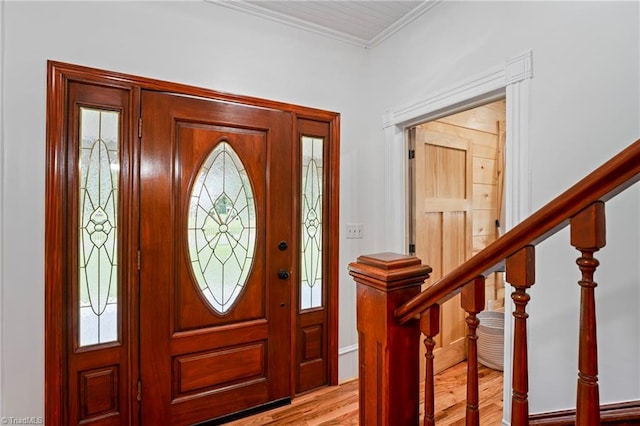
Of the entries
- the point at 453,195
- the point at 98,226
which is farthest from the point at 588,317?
the point at 453,195

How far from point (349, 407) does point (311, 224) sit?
1.27 m

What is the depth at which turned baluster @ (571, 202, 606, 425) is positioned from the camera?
653mm

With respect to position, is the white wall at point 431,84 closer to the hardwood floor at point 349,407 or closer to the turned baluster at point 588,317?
the hardwood floor at point 349,407

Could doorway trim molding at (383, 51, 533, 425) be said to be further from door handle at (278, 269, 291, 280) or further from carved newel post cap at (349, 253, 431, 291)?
door handle at (278, 269, 291, 280)

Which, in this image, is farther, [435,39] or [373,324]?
[435,39]

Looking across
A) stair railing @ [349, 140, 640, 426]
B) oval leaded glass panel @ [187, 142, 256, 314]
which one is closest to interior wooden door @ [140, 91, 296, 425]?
oval leaded glass panel @ [187, 142, 256, 314]

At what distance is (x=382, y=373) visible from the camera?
3.11ft

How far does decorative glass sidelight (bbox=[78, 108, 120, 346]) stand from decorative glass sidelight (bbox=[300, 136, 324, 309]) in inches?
46.0

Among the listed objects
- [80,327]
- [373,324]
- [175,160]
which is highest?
[175,160]

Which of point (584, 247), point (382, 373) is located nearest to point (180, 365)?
point (382, 373)

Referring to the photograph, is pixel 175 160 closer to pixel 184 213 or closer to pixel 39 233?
pixel 184 213

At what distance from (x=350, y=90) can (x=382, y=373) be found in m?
2.22

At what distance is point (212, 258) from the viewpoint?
217 cm

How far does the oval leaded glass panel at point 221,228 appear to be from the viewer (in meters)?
2.12
